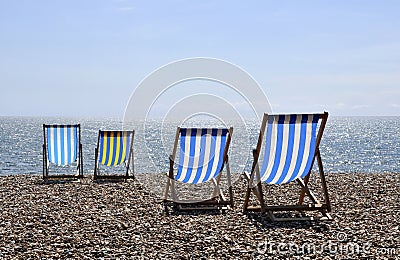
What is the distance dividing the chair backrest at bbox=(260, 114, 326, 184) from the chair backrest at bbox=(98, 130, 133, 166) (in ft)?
11.7

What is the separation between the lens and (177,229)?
13.9 ft

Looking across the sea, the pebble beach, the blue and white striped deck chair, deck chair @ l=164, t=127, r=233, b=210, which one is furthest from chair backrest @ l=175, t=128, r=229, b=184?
the sea

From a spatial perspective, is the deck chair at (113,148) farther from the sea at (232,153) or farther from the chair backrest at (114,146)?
the sea at (232,153)

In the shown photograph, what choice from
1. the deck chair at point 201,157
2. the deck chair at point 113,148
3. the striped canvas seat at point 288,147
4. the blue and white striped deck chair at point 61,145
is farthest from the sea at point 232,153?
the blue and white striped deck chair at point 61,145

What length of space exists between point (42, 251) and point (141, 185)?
3465 mm

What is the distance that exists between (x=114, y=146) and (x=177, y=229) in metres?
3.87

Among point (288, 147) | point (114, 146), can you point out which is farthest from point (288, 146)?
point (114, 146)

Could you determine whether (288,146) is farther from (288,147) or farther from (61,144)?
(61,144)

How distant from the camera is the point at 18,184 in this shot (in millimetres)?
7062

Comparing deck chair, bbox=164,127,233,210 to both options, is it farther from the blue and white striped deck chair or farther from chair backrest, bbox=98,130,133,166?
the blue and white striped deck chair

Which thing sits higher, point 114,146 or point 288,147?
point 288,147

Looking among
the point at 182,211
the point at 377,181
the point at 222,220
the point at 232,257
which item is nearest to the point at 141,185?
the point at 182,211

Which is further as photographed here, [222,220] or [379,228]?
[222,220]

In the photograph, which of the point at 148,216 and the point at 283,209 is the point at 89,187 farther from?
the point at 283,209
